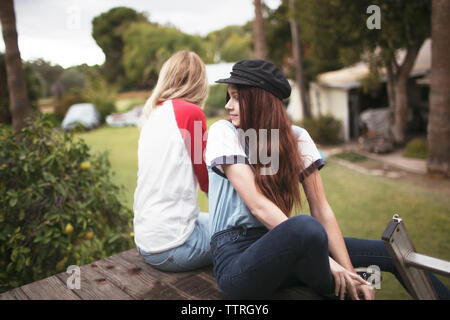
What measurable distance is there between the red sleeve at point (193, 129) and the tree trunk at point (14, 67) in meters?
2.72

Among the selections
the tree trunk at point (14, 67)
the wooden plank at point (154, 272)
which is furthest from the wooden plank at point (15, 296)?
the tree trunk at point (14, 67)

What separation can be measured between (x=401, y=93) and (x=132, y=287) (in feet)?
35.7

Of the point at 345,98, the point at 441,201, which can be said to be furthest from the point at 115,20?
the point at 441,201

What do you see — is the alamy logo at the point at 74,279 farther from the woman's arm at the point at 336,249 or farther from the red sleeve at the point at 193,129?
the woman's arm at the point at 336,249

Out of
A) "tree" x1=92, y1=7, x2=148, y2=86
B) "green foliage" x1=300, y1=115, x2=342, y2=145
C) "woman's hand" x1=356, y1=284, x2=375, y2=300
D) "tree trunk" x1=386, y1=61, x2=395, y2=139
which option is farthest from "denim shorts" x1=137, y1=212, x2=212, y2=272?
"tree" x1=92, y1=7, x2=148, y2=86

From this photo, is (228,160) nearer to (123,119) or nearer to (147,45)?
(123,119)

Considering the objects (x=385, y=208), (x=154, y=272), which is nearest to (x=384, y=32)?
(x=385, y=208)

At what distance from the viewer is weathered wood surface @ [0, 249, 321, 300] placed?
1.74 metres

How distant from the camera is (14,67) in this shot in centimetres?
403

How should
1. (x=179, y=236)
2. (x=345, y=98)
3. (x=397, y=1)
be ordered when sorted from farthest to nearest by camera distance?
(x=345, y=98) → (x=397, y=1) → (x=179, y=236)

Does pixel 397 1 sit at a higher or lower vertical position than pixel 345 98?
higher
